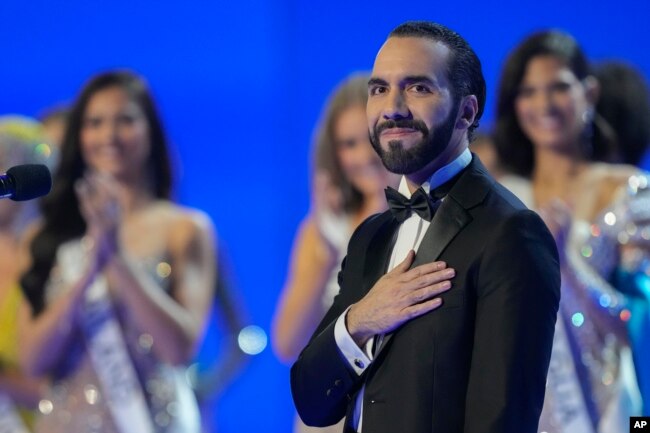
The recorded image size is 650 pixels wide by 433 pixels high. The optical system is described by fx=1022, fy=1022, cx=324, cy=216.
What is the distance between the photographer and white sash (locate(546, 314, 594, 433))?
3465mm

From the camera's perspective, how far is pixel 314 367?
6.22 ft

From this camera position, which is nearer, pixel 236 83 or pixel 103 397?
pixel 103 397

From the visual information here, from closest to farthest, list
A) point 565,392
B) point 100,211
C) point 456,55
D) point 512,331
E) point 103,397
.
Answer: point 512,331 < point 456,55 < point 565,392 < point 103,397 < point 100,211

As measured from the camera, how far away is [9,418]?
14.0 ft

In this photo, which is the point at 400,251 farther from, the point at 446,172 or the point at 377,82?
the point at 377,82

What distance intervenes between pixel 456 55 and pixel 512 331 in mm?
526

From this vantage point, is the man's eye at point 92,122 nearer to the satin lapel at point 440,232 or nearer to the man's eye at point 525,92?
the man's eye at point 525,92

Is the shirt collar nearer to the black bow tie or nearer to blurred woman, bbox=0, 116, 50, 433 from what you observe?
the black bow tie

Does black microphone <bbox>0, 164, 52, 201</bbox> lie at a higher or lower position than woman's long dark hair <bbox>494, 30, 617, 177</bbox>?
lower

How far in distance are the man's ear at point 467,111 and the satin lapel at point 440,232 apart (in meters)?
0.15

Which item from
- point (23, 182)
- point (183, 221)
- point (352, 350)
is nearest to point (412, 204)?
point (352, 350)

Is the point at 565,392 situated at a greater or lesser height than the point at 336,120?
lesser

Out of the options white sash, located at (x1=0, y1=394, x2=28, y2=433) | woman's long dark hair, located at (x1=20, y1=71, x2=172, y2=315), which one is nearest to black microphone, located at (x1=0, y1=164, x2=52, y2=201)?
woman's long dark hair, located at (x1=20, y1=71, x2=172, y2=315)

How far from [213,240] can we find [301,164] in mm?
485
